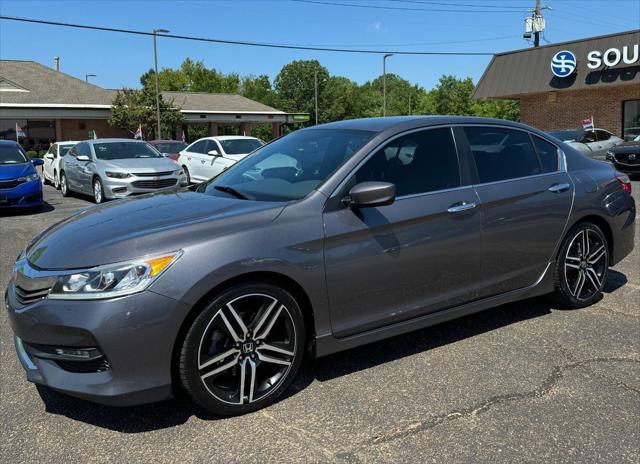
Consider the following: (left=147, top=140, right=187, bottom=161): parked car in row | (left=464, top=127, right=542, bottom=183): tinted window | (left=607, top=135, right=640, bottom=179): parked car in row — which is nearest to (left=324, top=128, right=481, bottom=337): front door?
(left=464, top=127, right=542, bottom=183): tinted window

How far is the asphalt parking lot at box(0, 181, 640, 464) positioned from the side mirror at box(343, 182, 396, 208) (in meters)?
1.08

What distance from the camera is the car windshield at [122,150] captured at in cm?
1377

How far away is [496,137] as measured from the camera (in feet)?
14.5

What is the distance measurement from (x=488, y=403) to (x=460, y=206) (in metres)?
1.30

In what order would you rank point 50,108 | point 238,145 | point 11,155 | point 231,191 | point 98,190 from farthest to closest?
point 50,108 → point 238,145 → point 98,190 → point 11,155 → point 231,191

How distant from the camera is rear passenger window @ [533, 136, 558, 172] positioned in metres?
4.67

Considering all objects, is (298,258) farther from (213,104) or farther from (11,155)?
(213,104)

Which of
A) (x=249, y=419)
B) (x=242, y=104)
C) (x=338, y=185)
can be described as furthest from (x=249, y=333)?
Result: (x=242, y=104)

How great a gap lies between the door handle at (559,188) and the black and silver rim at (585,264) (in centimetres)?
40

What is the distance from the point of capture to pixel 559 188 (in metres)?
4.59

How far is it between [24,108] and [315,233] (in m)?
39.5

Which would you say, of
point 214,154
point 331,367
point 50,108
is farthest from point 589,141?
point 50,108

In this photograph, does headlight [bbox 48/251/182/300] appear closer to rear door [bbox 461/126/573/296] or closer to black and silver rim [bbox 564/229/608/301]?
rear door [bbox 461/126/573/296]

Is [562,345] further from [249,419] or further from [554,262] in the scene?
[249,419]
